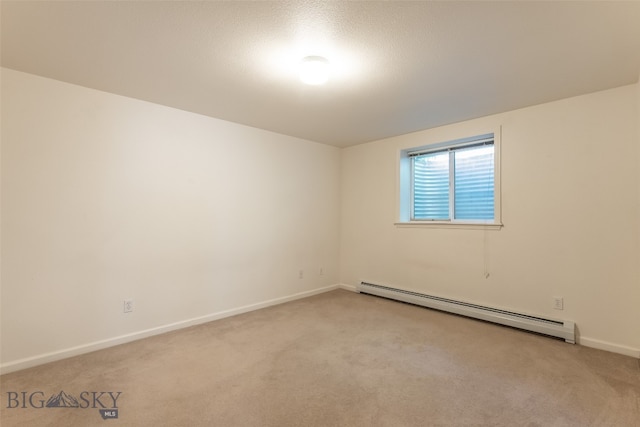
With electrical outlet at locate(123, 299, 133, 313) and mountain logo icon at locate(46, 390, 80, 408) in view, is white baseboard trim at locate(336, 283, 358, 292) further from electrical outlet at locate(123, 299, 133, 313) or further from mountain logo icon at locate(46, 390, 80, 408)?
mountain logo icon at locate(46, 390, 80, 408)

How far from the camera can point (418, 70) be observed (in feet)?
7.39

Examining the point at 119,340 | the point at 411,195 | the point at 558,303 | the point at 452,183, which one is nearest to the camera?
the point at 119,340

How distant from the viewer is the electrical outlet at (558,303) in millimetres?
2806

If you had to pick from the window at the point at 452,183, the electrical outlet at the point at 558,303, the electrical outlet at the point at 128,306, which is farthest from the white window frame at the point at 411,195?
the electrical outlet at the point at 128,306

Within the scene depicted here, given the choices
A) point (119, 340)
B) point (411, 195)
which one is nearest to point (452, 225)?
point (411, 195)

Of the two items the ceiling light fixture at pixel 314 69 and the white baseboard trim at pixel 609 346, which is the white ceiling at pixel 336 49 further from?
the white baseboard trim at pixel 609 346

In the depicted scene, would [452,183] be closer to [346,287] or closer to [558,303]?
[558,303]

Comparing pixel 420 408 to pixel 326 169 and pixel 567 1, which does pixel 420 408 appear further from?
pixel 326 169

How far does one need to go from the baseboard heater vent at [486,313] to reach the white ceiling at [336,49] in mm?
2159

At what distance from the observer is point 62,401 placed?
1.82 meters

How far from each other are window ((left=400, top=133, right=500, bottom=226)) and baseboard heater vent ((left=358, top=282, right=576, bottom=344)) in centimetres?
96

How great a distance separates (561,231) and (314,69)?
2.77m

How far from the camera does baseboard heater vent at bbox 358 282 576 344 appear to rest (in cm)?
271

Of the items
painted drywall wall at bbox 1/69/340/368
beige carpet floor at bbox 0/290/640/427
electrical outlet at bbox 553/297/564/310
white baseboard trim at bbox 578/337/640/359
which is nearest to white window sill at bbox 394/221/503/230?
electrical outlet at bbox 553/297/564/310
